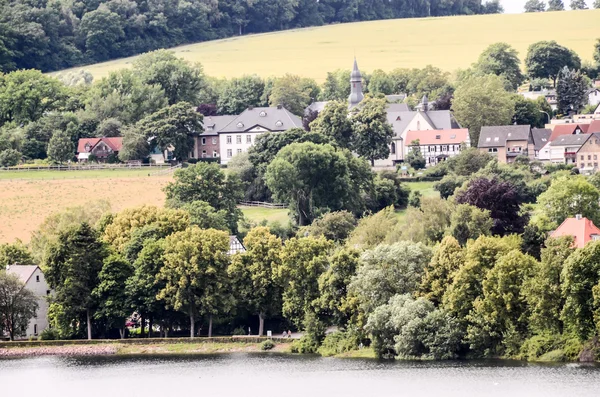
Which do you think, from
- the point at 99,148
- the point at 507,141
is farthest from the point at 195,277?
the point at 99,148

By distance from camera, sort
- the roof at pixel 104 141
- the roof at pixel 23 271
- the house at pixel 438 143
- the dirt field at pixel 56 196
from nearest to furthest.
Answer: the roof at pixel 23 271 < the dirt field at pixel 56 196 < the house at pixel 438 143 < the roof at pixel 104 141

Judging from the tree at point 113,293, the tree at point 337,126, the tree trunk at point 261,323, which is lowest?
the tree trunk at point 261,323

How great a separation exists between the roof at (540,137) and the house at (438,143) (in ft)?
23.1

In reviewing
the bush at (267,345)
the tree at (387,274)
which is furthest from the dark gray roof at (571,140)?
the bush at (267,345)

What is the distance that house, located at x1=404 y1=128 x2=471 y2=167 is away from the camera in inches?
6294

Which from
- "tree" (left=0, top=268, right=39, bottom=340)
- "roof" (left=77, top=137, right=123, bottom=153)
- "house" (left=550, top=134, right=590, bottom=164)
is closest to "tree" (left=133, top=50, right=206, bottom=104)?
"roof" (left=77, top=137, right=123, bottom=153)

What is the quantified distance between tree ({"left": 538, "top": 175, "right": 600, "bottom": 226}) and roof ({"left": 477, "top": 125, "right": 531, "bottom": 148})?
4742cm

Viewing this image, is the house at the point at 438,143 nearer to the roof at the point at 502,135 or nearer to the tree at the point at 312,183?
the roof at the point at 502,135

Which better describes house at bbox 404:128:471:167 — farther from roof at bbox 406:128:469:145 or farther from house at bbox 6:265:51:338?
house at bbox 6:265:51:338

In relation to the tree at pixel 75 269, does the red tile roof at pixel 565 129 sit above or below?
above

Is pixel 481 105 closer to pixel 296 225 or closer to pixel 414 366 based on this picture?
pixel 296 225

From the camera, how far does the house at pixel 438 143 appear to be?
160 metres

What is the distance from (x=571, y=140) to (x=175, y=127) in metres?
41.4

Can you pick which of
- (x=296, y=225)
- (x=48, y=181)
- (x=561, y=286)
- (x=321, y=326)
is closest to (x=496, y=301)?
(x=561, y=286)
